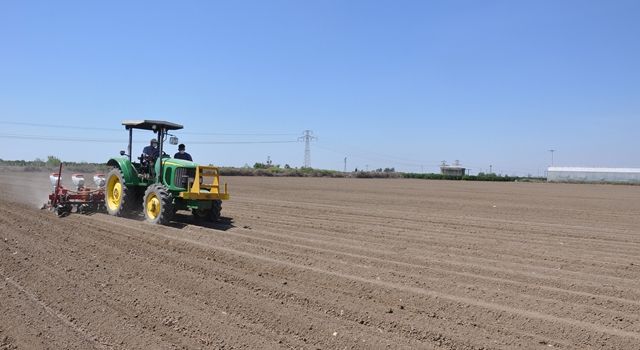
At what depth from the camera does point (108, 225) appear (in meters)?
10.7

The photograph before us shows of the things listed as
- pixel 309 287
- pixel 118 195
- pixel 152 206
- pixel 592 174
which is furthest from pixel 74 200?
pixel 592 174

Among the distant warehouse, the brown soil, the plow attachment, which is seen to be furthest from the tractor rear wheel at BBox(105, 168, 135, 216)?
the distant warehouse

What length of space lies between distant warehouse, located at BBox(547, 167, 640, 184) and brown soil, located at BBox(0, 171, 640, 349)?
74993mm

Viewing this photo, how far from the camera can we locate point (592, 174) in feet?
277

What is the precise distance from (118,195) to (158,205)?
7.30ft

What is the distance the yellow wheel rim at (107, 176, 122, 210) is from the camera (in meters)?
12.7

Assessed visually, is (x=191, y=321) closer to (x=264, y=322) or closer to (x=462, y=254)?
(x=264, y=322)

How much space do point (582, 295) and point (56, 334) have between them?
556cm

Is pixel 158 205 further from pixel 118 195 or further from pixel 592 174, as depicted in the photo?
pixel 592 174

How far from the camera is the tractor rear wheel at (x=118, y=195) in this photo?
12.1 meters

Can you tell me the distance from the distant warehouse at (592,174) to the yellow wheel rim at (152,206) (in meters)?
75.4

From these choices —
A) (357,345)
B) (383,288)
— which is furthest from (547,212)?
(357,345)

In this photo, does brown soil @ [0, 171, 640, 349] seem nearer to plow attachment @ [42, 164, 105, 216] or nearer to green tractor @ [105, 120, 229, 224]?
green tractor @ [105, 120, 229, 224]

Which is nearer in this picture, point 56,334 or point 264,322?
point 56,334
